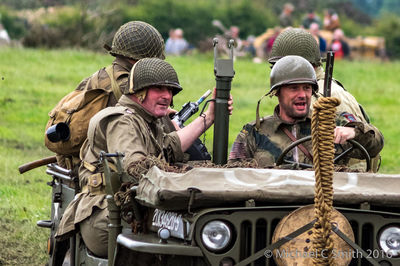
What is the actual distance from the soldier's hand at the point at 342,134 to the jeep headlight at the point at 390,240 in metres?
1.68

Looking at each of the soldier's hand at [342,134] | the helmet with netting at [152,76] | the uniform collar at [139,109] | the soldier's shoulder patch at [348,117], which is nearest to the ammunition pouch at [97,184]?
the uniform collar at [139,109]

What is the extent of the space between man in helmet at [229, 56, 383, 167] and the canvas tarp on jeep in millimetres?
1515

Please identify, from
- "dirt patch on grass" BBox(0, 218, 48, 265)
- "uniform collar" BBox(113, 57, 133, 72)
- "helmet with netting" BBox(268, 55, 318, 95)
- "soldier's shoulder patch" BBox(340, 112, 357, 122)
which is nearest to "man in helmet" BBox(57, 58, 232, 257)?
"helmet with netting" BBox(268, 55, 318, 95)

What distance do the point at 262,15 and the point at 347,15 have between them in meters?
17.2

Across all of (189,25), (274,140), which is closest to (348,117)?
(274,140)

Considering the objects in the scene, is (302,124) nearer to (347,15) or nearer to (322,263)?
(322,263)

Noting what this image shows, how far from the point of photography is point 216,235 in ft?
20.0

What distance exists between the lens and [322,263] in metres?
5.86

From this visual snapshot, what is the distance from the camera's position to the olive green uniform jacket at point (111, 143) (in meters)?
7.30

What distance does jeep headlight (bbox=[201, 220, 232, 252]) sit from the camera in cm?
607

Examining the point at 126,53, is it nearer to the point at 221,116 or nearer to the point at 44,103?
the point at 221,116

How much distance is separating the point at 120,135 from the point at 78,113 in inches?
56.5

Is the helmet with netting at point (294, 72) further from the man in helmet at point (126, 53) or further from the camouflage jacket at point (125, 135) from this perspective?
the man in helmet at point (126, 53)

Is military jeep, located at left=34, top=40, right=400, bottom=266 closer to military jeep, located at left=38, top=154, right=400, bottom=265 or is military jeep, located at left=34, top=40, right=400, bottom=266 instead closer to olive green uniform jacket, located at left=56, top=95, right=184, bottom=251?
military jeep, located at left=38, top=154, right=400, bottom=265
